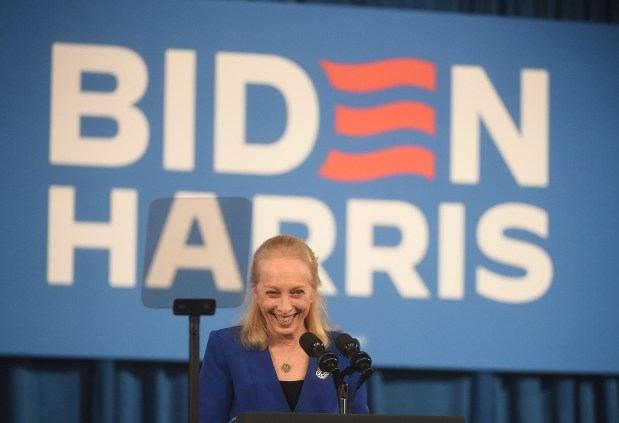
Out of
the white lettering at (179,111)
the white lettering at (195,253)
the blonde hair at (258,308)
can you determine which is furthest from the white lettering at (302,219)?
the white lettering at (195,253)

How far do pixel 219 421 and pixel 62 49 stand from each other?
7.03 feet

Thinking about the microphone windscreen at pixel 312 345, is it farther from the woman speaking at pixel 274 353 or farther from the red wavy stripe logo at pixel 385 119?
the red wavy stripe logo at pixel 385 119

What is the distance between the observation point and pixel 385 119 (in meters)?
4.10

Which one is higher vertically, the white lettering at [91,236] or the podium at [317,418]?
the white lettering at [91,236]

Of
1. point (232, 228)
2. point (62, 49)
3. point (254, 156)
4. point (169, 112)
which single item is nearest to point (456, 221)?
point (254, 156)

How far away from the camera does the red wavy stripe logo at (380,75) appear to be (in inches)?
161

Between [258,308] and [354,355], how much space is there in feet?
1.95

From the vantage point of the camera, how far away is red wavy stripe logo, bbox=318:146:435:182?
13.2ft

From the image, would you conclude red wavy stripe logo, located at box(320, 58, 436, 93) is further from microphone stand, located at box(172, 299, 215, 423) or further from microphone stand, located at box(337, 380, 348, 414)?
microphone stand, located at box(172, 299, 215, 423)

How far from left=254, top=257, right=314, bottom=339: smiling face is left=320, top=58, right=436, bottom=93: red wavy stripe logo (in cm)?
184

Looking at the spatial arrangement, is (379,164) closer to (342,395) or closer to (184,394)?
(184,394)

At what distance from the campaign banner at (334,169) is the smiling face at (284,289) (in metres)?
1.54

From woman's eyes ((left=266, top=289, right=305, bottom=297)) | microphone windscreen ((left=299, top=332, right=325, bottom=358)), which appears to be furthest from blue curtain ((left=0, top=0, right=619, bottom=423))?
microphone windscreen ((left=299, top=332, right=325, bottom=358))

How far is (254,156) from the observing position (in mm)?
4012
